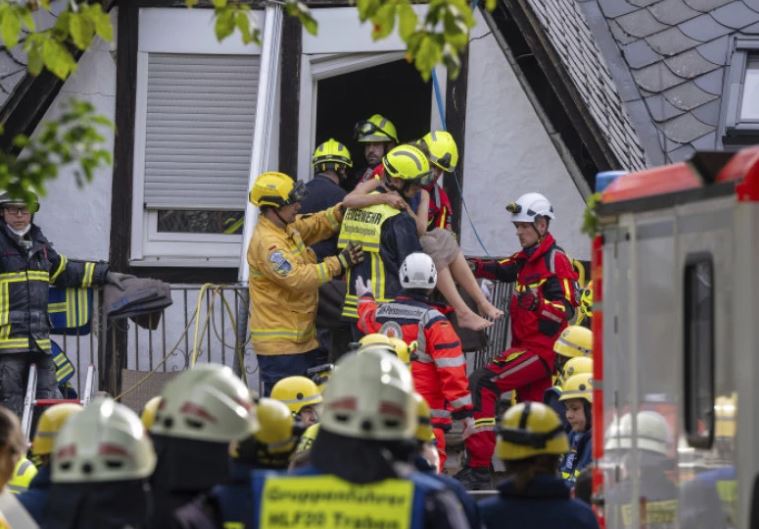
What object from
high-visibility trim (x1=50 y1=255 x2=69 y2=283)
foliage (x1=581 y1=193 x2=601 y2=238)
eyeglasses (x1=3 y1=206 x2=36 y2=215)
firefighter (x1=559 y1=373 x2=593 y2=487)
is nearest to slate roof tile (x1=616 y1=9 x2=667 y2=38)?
high-visibility trim (x1=50 y1=255 x2=69 y2=283)

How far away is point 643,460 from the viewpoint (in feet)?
27.4

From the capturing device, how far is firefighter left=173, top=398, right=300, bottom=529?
6.13 metres

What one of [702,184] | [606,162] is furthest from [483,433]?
[702,184]

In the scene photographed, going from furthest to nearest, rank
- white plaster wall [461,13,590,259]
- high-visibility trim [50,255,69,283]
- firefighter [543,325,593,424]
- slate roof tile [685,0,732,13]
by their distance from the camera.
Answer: slate roof tile [685,0,732,13] → white plaster wall [461,13,590,259] → high-visibility trim [50,255,69,283] → firefighter [543,325,593,424]

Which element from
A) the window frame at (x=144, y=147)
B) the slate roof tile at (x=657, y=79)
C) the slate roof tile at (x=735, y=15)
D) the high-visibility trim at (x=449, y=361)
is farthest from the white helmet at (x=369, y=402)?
the slate roof tile at (x=735, y=15)

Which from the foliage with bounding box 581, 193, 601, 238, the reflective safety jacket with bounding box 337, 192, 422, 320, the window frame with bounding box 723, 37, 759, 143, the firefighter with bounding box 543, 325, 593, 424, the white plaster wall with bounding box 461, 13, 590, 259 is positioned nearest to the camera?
the foliage with bounding box 581, 193, 601, 238

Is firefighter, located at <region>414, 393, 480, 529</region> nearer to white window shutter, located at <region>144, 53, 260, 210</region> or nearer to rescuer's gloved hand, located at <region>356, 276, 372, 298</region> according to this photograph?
rescuer's gloved hand, located at <region>356, 276, 372, 298</region>

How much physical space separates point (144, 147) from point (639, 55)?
432 cm

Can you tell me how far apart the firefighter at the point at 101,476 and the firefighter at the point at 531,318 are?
768 centimetres

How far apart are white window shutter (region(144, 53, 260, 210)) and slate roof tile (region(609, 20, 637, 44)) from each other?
3.33 meters

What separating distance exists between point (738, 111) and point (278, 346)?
4.81 metres

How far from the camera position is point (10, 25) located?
7.20 m

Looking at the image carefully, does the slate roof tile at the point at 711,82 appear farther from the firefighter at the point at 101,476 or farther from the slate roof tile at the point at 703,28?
the firefighter at the point at 101,476

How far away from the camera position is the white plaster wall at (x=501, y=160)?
51.2 ft
